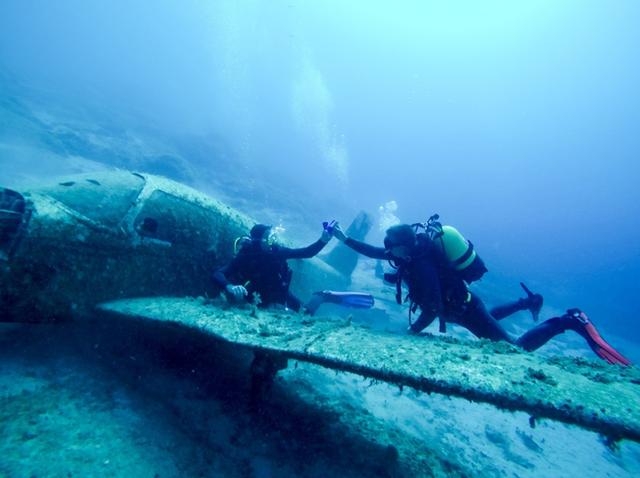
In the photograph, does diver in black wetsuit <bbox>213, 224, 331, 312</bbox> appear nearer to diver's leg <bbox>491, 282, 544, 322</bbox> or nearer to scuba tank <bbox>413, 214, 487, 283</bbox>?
scuba tank <bbox>413, 214, 487, 283</bbox>

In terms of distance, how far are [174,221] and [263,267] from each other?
63.5 inches

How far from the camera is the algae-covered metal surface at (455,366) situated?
82.5 inches

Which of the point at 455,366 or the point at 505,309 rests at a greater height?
the point at 505,309

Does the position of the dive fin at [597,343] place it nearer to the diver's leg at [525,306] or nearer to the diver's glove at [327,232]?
the diver's leg at [525,306]

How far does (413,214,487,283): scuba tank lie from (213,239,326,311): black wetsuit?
6.59ft

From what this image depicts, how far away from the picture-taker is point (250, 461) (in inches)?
125

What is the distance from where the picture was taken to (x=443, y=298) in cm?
548

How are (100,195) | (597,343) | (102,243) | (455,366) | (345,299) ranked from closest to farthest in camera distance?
(455,366) → (102,243) → (100,195) → (597,343) → (345,299)

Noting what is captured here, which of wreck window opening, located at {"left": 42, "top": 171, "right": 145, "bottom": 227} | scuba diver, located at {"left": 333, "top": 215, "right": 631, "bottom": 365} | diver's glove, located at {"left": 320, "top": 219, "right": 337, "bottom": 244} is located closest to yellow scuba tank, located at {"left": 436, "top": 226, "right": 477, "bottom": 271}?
scuba diver, located at {"left": 333, "top": 215, "right": 631, "bottom": 365}

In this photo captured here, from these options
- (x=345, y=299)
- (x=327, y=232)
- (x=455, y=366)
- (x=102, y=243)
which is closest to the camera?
(x=455, y=366)

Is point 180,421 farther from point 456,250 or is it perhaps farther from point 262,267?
point 456,250

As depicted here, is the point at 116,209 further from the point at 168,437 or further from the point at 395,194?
the point at 395,194

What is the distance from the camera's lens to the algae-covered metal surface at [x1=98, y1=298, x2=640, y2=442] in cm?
210

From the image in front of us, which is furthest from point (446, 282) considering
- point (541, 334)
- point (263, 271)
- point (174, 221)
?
point (174, 221)
